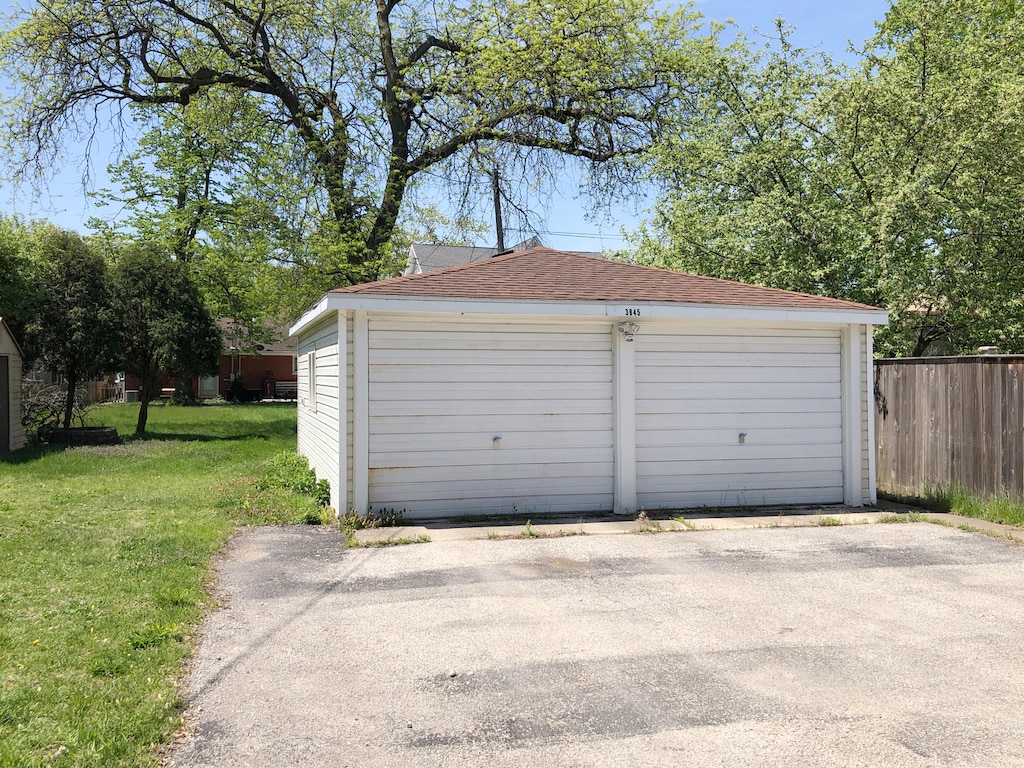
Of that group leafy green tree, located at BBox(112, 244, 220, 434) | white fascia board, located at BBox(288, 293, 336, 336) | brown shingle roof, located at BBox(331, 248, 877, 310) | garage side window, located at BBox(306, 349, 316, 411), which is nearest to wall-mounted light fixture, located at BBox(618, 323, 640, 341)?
brown shingle roof, located at BBox(331, 248, 877, 310)

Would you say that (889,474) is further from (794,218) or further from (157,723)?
(157,723)

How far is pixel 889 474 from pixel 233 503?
27.5 ft

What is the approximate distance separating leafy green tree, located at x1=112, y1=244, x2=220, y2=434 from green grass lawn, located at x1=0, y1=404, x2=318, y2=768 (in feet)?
14.9

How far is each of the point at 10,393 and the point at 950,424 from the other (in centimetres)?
1549

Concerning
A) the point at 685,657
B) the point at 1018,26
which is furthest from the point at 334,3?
the point at 685,657

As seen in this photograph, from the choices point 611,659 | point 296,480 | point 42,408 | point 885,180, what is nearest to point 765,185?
point 885,180

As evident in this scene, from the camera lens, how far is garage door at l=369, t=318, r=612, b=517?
8.15 metres

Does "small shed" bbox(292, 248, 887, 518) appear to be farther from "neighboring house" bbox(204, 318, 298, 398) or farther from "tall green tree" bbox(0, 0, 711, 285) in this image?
"neighboring house" bbox(204, 318, 298, 398)

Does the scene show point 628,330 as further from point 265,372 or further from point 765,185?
point 265,372

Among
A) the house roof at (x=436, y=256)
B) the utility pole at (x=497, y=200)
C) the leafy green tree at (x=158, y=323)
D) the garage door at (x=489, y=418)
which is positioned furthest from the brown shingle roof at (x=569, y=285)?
the house roof at (x=436, y=256)

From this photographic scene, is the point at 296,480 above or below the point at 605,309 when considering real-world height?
below

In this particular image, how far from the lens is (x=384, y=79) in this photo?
67.6 ft

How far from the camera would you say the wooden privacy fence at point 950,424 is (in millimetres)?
8398

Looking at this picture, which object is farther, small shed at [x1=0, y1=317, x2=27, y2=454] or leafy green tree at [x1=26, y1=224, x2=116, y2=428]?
leafy green tree at [x1=26, y1=224, x2=116, y2=428]
